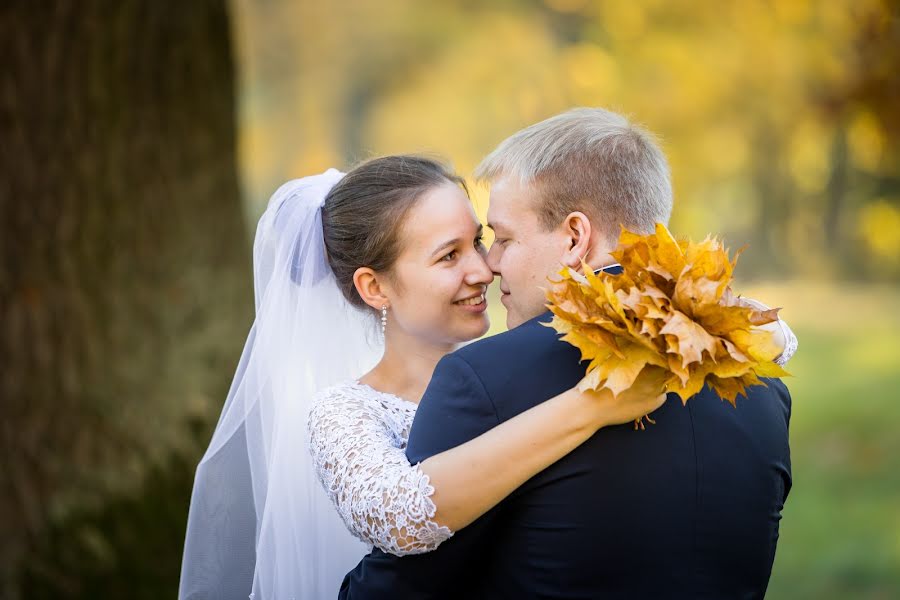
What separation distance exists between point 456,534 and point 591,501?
1.00 feet

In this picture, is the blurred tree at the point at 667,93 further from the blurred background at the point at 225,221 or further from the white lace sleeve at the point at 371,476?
the white lace sleeve at the point at 371,476

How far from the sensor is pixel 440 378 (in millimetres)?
2154

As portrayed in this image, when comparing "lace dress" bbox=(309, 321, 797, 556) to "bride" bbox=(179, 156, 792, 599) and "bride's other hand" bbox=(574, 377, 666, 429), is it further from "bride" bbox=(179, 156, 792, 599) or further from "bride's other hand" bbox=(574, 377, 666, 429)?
"bride's other hand" bbox=(574, 377, 666, 429)

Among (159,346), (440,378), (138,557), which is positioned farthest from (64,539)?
(440,378)

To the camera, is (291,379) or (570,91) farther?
(570,91)

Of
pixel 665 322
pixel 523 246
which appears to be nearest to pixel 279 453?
pixel 523 246

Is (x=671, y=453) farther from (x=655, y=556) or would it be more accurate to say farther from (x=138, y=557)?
(x=138, y=557)

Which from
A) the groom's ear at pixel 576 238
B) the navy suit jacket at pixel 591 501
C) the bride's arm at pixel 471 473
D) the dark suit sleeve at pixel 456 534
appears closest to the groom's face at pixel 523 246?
the groom's ear at pixel 576 238

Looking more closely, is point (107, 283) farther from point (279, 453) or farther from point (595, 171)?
point (595, 171)

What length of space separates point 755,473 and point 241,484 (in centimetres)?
168

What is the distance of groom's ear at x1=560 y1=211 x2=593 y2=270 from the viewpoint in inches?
92.1

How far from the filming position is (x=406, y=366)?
305 centimetres

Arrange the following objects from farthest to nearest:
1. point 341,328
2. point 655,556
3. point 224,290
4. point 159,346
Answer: point 224,290 < point 159,346 < point 341,328 < point 655,556

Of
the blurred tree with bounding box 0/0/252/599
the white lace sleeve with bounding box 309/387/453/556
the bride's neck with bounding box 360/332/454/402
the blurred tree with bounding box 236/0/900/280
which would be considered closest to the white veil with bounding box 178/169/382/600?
the bride's neck with bounding box 360/332/454/402
